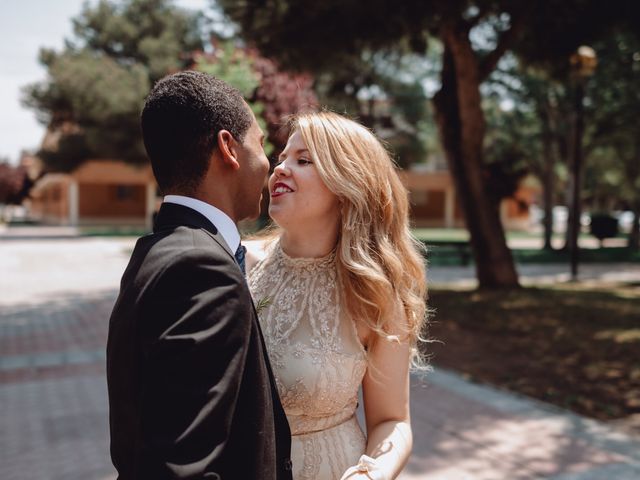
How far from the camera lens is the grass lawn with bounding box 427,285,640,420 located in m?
6.33

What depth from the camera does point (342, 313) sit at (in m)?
2.11

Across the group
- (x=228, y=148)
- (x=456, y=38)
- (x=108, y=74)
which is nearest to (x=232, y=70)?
(x=456, y=38)

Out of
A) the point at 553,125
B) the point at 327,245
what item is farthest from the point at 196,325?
the point at 553,125

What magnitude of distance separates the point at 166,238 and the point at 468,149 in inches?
429

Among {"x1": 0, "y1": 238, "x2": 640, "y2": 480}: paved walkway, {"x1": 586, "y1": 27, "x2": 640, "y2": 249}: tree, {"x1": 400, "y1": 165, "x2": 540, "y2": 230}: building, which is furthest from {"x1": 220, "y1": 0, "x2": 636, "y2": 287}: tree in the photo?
{"x1": 400, "y1": 165, "x2": 540, "y2": 230}: building

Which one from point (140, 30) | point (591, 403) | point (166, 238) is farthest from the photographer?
point (140, 30)

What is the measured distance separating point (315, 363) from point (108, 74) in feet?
111

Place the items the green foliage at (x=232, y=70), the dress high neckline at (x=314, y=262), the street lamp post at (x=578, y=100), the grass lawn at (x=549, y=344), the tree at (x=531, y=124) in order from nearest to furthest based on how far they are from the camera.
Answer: the dress high neckline at (x=314, y=262)
the grass lawn at (x=549, y=344)
the green foliage at (x=232, y=70)
the street lamp post at (x=578, y=100)
the tree at (x=531, y=124)

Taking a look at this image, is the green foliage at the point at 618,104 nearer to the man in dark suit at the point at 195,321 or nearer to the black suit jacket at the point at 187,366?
the man in dark suit at the point at 195,321

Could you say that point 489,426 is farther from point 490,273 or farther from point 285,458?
point 490,273

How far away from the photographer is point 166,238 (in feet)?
4.61

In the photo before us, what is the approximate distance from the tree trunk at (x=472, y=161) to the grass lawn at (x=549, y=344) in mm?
634

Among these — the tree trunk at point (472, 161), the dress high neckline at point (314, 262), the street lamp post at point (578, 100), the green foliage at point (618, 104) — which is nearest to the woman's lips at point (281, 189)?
the dress high neckline at point (314, 262)

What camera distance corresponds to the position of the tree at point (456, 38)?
34.4 feet
